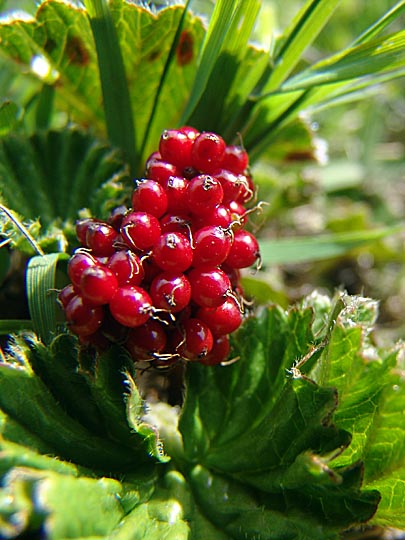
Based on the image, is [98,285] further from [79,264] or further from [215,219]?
[215,219]

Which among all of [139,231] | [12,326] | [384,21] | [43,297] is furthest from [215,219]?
[384,21]

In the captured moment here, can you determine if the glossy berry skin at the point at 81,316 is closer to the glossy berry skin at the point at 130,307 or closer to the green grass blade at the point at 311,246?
the glossy berry skin at the point at 130,307

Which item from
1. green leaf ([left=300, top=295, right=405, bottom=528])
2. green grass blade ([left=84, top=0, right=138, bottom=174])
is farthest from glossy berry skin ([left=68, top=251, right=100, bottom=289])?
green grass blade ([left=84, top=0, right=138, bottom=174])

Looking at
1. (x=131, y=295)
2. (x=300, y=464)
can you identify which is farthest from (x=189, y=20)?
(x=300, y=464)

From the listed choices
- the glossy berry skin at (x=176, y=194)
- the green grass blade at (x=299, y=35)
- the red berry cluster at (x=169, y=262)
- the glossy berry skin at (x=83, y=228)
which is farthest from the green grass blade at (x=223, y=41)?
the glossy berry skin at (x=83, y=228)

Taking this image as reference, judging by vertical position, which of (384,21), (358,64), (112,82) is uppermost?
(384,21)

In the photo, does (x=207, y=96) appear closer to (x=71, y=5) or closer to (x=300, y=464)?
(x=71, y=5)
